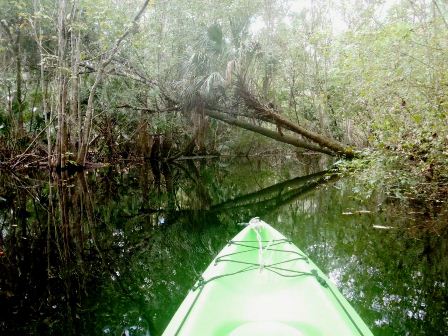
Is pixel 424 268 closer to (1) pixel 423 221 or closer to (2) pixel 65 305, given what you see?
(1) pixel 423 221

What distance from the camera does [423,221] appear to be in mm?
6109

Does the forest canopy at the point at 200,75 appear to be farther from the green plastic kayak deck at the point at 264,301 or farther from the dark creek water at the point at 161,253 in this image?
the green plastic kayak deck at the point at 264,301

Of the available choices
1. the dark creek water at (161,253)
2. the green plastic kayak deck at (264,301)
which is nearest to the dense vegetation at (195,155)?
the dark creek water at (161,253)

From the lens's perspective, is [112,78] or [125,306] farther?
[112,78]

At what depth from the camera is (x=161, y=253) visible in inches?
212

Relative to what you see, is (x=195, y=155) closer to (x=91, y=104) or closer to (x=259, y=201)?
(x=91, y=104)

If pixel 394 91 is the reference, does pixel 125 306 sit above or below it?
below

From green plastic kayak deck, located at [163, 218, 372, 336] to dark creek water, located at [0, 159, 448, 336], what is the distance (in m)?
0.79

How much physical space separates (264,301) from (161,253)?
118 inches

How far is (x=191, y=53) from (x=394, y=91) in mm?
8796

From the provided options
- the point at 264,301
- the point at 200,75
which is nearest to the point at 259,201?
the point at 200,75

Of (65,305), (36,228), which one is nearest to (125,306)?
(65,305)

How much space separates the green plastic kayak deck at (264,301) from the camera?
219 cm

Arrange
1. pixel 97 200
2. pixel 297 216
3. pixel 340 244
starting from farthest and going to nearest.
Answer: pixel 97 200, pixel 297 216, pixel 340 244
